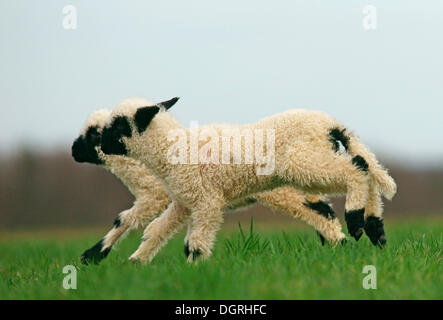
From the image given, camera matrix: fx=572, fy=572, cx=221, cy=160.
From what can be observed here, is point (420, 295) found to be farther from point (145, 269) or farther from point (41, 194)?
point (41, 194)

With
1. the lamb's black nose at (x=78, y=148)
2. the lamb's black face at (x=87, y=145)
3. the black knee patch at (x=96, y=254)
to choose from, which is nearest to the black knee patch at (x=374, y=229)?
the black knee patch at (x=96, y=254)

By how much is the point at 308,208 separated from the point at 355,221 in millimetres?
894

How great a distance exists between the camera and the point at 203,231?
5.21 metres

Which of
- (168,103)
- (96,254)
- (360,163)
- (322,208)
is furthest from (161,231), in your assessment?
(360,163)

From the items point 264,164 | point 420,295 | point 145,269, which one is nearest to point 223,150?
point 264,164

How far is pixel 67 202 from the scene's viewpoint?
43.1 feet

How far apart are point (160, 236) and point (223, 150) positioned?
1088 millimetres

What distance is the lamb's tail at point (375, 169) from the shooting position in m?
5.30

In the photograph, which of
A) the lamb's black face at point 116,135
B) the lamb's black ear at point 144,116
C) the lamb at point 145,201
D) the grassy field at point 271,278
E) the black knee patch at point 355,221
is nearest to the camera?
the grassy field at point 271,278

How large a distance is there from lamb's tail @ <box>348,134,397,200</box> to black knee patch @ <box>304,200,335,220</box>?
0.73 metres

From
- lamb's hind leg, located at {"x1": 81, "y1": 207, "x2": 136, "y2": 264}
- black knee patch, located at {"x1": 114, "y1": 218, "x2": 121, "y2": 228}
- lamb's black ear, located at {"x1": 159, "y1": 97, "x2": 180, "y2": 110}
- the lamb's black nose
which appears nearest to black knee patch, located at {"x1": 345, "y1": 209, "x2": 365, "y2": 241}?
lamb's black ear, located at {"x1": 159, "y1": 97, "x2": 180, "y2": 110}

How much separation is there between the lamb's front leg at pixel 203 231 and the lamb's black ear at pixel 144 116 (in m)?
0.95

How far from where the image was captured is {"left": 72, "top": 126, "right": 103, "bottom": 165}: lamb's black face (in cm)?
640

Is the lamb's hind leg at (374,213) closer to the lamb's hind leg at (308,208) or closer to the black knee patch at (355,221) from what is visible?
the black knee patch at (355,221)
